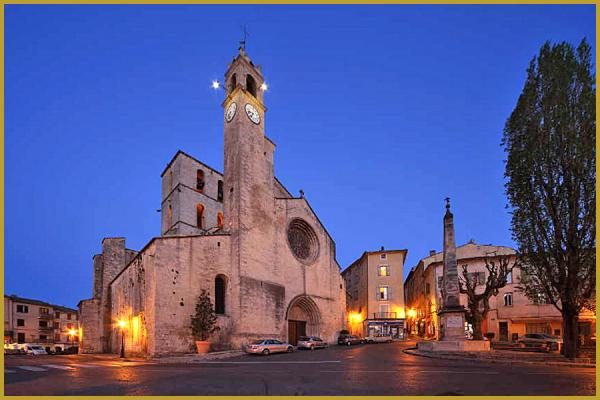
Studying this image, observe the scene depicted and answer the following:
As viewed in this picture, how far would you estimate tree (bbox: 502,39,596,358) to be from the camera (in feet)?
54.1

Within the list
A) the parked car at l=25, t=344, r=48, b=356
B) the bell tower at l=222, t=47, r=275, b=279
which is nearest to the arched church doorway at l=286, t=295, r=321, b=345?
the bell tower at l=222, t=47, r=275, b=279

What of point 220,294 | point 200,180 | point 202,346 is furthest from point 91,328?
point 202,346

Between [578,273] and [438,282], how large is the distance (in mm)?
24702

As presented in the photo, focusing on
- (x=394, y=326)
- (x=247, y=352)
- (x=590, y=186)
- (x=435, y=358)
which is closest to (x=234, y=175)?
(x=247, y=352)

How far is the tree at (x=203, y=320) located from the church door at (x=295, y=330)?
8.41 metres

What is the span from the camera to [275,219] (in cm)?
3148

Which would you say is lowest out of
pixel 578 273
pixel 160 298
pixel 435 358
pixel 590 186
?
pixel 435 358

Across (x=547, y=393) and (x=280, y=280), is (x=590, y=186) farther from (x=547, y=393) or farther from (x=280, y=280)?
(x=280, y=280)

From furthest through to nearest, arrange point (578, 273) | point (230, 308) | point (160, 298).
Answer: point (230, 308), point (160, 298), point (578, 273)

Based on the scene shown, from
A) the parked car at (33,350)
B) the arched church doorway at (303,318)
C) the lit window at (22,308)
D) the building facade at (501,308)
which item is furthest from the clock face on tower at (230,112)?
the lit window at (22,308)

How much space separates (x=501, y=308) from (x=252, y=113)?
27641 mm

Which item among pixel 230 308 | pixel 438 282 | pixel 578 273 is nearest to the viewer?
pixel 578 273

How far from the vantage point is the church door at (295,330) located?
3083 centimetres

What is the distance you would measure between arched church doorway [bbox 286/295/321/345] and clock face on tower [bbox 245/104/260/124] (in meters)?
13.9
